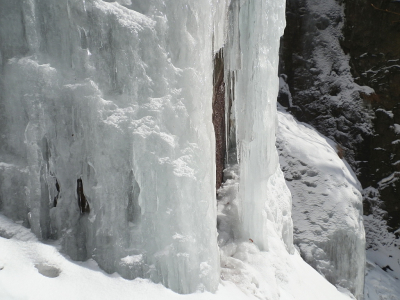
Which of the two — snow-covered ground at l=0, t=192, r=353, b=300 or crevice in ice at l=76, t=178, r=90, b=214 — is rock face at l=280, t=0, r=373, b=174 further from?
crevice in ice at l=76, t=178, r=90, b=214

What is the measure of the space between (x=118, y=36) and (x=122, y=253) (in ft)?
3.99

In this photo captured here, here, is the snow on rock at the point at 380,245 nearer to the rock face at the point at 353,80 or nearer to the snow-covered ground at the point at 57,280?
the rock face at the point at 353,80

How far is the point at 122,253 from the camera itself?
2178 mm

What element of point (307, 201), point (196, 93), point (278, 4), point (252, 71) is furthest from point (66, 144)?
point (307, 201)

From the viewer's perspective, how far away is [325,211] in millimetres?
5305

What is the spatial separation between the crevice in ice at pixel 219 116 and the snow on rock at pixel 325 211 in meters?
1.49

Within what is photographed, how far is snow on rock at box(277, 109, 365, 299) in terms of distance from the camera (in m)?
5.07

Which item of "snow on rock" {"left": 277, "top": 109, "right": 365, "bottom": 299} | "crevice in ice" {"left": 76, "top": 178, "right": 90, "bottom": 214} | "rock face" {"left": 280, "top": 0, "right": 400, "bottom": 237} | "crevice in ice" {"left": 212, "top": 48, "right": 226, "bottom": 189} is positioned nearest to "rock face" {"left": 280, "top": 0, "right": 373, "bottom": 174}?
"rock face" {"left": 280, "top": 0, "right": 400, "bottom": 237}

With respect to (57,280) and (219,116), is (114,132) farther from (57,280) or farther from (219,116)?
(219,116)

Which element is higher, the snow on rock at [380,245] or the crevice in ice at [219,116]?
the crevice in ice at [219,116]

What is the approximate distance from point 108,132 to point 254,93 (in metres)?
1.70

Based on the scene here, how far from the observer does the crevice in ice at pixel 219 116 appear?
4.30m

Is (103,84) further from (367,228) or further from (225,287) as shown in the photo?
(367,228)

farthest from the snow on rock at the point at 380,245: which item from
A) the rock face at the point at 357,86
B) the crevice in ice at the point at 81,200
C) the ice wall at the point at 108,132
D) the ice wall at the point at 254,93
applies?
the crevice in ice at the point at 81,200
